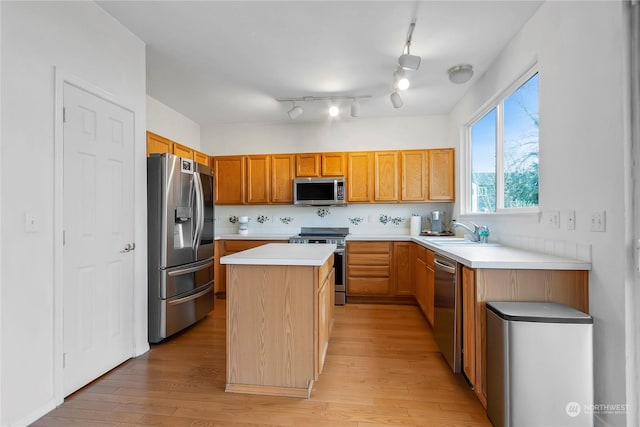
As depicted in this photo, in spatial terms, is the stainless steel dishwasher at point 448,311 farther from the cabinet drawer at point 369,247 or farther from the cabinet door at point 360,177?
the cabinet door at point 360,177

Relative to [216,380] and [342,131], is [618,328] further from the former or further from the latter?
Answer: [342,131]

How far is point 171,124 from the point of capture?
13.5 ft

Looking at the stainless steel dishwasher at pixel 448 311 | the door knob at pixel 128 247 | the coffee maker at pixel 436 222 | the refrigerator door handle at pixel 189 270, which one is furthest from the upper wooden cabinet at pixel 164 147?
the coffee maker at pixel 436 222

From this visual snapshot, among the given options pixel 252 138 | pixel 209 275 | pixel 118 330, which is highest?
pixel 252 138

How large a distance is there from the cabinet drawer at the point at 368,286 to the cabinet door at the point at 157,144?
2.79 m

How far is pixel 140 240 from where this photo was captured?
250 centimetres

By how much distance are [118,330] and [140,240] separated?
702 mm

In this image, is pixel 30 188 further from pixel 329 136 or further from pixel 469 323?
pixel 329 136

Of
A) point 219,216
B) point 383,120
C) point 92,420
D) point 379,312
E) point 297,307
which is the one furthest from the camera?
point 219,216

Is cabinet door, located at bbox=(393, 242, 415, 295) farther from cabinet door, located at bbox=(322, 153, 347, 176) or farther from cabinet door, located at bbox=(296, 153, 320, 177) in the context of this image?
cabinet door, located at bbox=(296, 153, 320, 177)

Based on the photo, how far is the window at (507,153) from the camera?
236cm

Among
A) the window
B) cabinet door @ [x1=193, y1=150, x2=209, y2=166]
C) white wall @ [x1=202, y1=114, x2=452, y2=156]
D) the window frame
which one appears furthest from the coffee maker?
cabinet door @ [x1=193, y1=150, x2=209, y2=166]

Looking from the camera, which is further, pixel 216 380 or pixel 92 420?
pixel 216 380

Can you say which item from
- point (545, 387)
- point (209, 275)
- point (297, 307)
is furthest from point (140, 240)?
point (545, 387)
